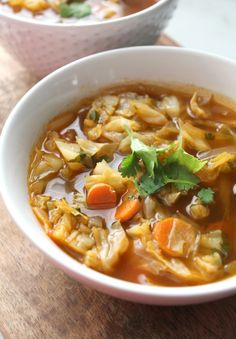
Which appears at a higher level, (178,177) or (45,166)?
(178,177)

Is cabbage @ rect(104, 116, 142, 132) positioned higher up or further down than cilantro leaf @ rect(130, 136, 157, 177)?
further down

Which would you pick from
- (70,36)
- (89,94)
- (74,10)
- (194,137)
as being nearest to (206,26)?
(74,10)

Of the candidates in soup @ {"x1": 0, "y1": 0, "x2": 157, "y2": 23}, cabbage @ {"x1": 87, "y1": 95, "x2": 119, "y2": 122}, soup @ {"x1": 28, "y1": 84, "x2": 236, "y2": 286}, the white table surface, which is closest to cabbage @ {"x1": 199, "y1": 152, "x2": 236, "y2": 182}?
soup @ {"x1": 28, "y1": 84, "x2": 236, "y2": 286}

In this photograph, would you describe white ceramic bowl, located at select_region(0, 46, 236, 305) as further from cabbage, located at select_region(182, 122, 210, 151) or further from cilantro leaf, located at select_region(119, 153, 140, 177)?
cilantro leaf, located at select_region(119, 153, 140, 177)

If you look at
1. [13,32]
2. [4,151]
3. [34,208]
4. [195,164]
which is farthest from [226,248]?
[13,32]

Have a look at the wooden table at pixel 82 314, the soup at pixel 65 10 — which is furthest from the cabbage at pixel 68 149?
the soup at pixel 65 10

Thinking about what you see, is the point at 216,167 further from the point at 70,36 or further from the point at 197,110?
the point at 70,36
